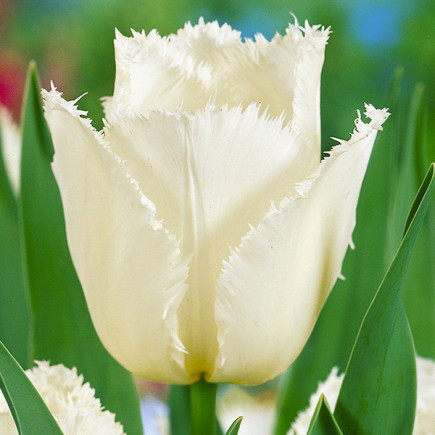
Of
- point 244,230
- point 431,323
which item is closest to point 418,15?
point 431,323

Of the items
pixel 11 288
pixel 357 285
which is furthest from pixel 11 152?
pixel 357 285

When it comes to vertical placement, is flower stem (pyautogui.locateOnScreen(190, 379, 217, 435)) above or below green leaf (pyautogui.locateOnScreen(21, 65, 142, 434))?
below

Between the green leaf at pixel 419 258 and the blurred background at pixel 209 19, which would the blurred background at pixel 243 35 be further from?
the green leaf at pixel 419 258

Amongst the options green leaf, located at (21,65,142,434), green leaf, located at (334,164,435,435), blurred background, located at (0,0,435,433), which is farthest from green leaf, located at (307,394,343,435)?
blurred background, located at (0,0,435,433)

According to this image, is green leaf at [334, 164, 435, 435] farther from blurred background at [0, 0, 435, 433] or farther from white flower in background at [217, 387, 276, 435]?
blurred background at [0, 0, 435, 433]

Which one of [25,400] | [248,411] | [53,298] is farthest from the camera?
[248,411]

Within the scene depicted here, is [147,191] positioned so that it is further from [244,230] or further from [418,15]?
[418,15]

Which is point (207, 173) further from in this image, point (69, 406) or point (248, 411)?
point (248, 411)
